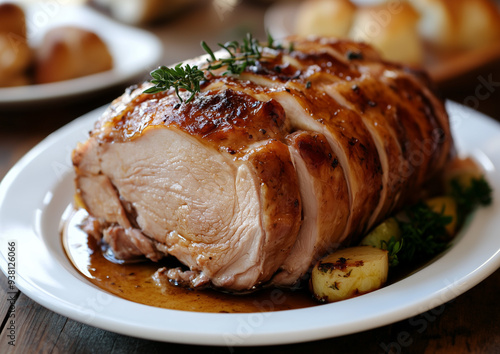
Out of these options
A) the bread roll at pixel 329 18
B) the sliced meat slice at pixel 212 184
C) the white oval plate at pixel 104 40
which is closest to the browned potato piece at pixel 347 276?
the sliced meat slice at pixel 212 184

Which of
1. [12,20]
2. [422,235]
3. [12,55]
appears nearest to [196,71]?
[422,235]

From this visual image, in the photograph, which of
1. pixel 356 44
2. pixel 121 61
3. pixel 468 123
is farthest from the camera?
pixel 121 61

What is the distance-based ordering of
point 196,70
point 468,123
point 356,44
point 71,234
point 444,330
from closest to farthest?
point 444,330, point 196,70, point 71,234, point 356,44, point 468,123

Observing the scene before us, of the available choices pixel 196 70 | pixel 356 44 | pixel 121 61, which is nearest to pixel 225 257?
pixel 196 70

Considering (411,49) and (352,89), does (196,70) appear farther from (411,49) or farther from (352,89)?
(411,49)

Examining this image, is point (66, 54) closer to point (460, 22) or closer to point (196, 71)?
point (196, 71)

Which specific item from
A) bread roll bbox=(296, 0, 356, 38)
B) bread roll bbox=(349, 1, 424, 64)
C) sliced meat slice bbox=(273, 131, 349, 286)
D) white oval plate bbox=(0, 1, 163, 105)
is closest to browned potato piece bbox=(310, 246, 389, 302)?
sliced meat slice bbox=(273, 131, 349, 286)

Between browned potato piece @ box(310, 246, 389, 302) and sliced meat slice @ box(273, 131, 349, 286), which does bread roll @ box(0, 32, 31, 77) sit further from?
browned potato piece @ box(310, 246, 389, 302)
